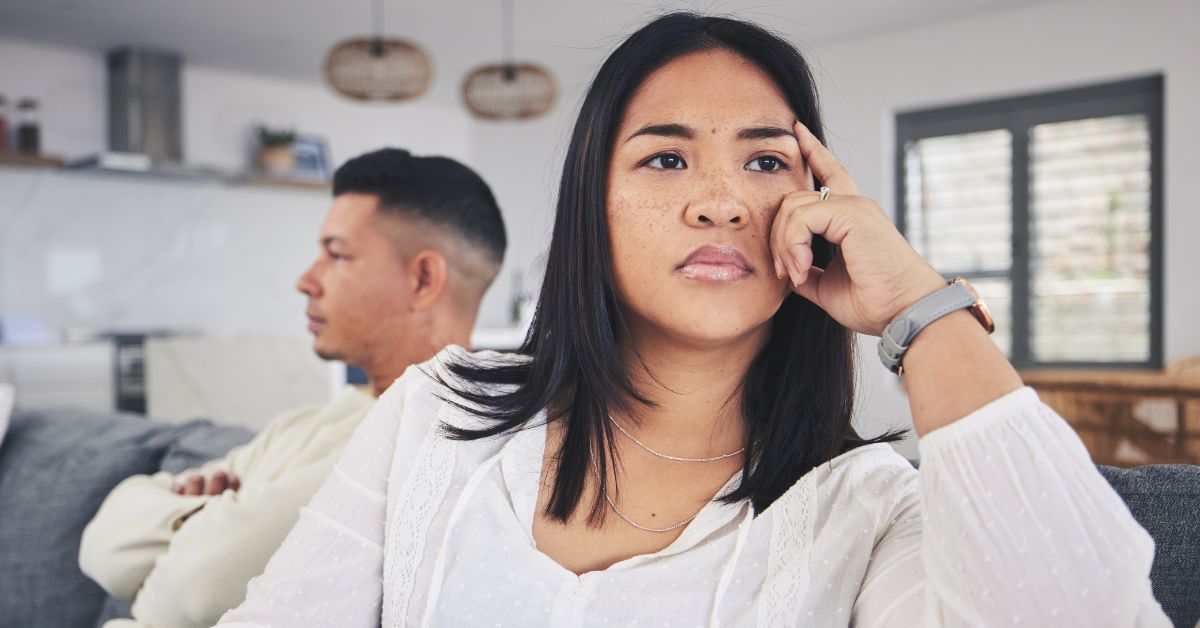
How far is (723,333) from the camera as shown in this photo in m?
1.01

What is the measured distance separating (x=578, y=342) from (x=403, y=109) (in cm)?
715

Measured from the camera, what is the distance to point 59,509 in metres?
2.07

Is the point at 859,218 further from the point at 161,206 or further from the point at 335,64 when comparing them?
the point at 161,206

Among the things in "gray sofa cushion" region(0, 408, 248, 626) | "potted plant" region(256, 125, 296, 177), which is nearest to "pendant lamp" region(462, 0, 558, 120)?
"potted plant" region(256, 125, 296, 177)

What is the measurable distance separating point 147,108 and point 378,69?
8.14 ft

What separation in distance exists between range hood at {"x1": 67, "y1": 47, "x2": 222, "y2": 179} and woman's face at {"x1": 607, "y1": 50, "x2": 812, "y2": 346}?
5.69 meters

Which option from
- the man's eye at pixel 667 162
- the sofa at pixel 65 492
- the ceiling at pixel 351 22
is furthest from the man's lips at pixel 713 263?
the ceiling at pixel 351 22

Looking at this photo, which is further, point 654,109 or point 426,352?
point 426,352

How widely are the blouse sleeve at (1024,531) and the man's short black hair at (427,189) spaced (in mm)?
1303

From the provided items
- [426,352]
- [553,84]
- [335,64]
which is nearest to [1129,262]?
[553,84]

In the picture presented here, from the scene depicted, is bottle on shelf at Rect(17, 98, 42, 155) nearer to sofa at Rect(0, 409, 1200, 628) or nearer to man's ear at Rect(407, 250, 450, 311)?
sofa at Rect(0, 409, 1200, 628)

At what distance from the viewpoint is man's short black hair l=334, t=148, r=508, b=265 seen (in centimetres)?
192

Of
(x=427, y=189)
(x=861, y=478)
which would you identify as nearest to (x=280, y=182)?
(x=427, y=189)

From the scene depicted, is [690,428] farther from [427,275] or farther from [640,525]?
[427,275]
